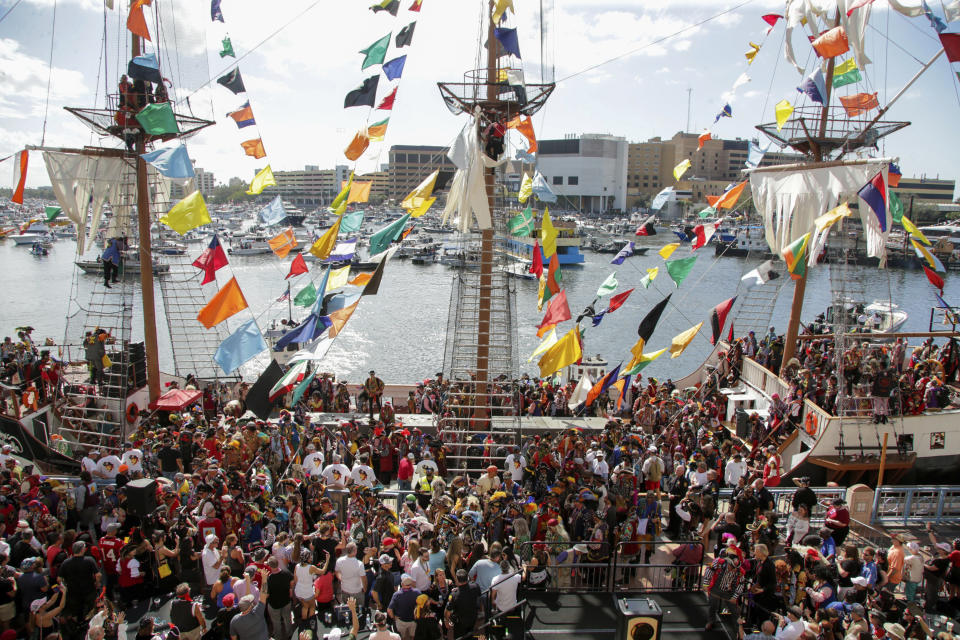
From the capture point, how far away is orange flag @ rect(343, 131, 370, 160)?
12.6 metres

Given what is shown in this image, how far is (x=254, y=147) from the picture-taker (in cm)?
1489

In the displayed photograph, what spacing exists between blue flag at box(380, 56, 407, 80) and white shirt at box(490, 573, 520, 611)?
9075 mm

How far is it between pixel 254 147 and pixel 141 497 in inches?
358

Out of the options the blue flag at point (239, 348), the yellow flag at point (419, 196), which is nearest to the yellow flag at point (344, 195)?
the yellow flag at point (419, 196)

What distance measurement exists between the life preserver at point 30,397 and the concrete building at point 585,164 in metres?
116

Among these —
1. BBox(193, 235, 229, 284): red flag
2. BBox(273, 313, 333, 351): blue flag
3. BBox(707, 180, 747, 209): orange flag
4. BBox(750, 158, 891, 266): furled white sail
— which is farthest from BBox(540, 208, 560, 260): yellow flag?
BBox(750, 158, 891, 266): furled white sail

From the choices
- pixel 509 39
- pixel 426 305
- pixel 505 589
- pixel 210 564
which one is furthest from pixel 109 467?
pixel 426 305

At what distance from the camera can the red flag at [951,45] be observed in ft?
31.1

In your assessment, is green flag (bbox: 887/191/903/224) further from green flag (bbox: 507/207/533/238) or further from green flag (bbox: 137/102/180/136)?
green flag (bbox: 137/102/180/136)

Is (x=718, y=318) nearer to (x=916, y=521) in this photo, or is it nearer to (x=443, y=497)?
(x=916, y=521)

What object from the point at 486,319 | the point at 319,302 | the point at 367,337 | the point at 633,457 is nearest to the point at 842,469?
the point at 633,457

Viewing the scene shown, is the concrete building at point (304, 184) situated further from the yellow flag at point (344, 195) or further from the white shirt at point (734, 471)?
the white shirt at point (734, 471)

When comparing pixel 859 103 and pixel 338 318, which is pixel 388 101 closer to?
pixel 338 318

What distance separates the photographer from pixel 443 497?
904 centimetres
